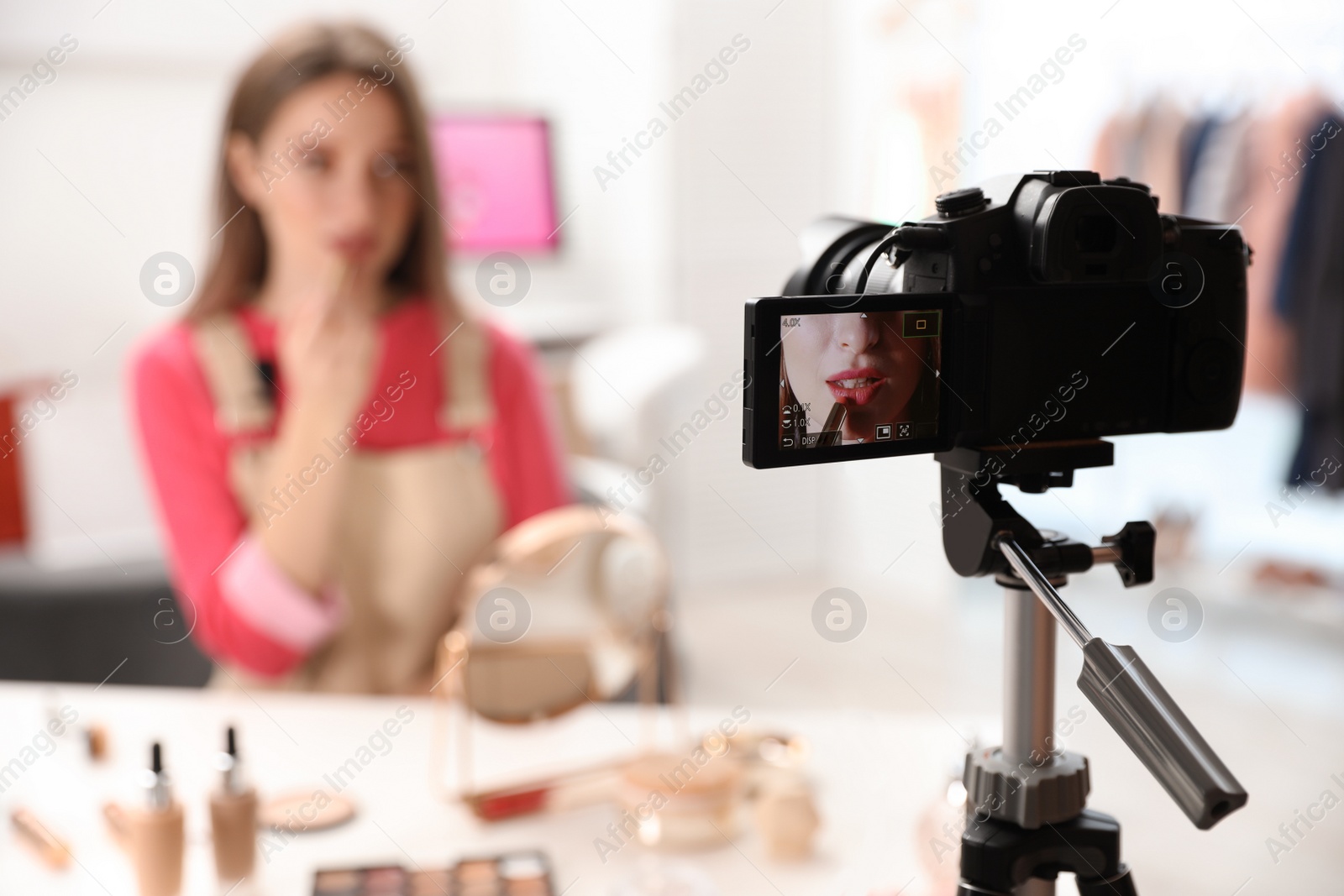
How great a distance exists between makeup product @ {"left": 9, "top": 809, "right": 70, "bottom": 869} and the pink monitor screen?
8.58 feet

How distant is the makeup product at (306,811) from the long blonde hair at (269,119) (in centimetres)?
88

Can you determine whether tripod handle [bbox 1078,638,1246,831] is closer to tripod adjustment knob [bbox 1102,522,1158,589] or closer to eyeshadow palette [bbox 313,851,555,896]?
tripod adjustment knob [bbox 1102,522,1158,589]

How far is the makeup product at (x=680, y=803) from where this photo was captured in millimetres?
1014

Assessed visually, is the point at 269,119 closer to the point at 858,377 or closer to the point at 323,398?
the point at 323,398

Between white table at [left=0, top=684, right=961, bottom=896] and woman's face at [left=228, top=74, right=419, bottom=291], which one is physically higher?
woman's face at [left=228, top=74, right=419, bottom=291]

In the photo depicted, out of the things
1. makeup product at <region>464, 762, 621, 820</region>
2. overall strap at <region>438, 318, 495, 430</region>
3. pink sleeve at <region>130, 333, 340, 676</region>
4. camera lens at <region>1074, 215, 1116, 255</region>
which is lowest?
makeup product at <region>464, 762, 621, 820</region>

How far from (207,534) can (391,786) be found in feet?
2.33

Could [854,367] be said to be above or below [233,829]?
above

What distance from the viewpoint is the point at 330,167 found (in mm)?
1652

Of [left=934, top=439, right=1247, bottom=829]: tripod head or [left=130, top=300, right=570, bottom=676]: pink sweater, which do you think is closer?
[left=934, top=439, right=1247, bottom=829]: tripod head

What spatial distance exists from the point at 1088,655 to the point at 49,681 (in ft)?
5.79

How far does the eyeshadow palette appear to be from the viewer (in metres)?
0.94

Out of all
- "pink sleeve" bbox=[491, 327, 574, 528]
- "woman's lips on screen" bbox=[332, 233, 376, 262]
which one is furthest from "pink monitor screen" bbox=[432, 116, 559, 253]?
"woman's lips on screen" bbox=[332, 233, 376, 262]

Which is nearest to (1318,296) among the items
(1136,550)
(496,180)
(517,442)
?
(517,442)
